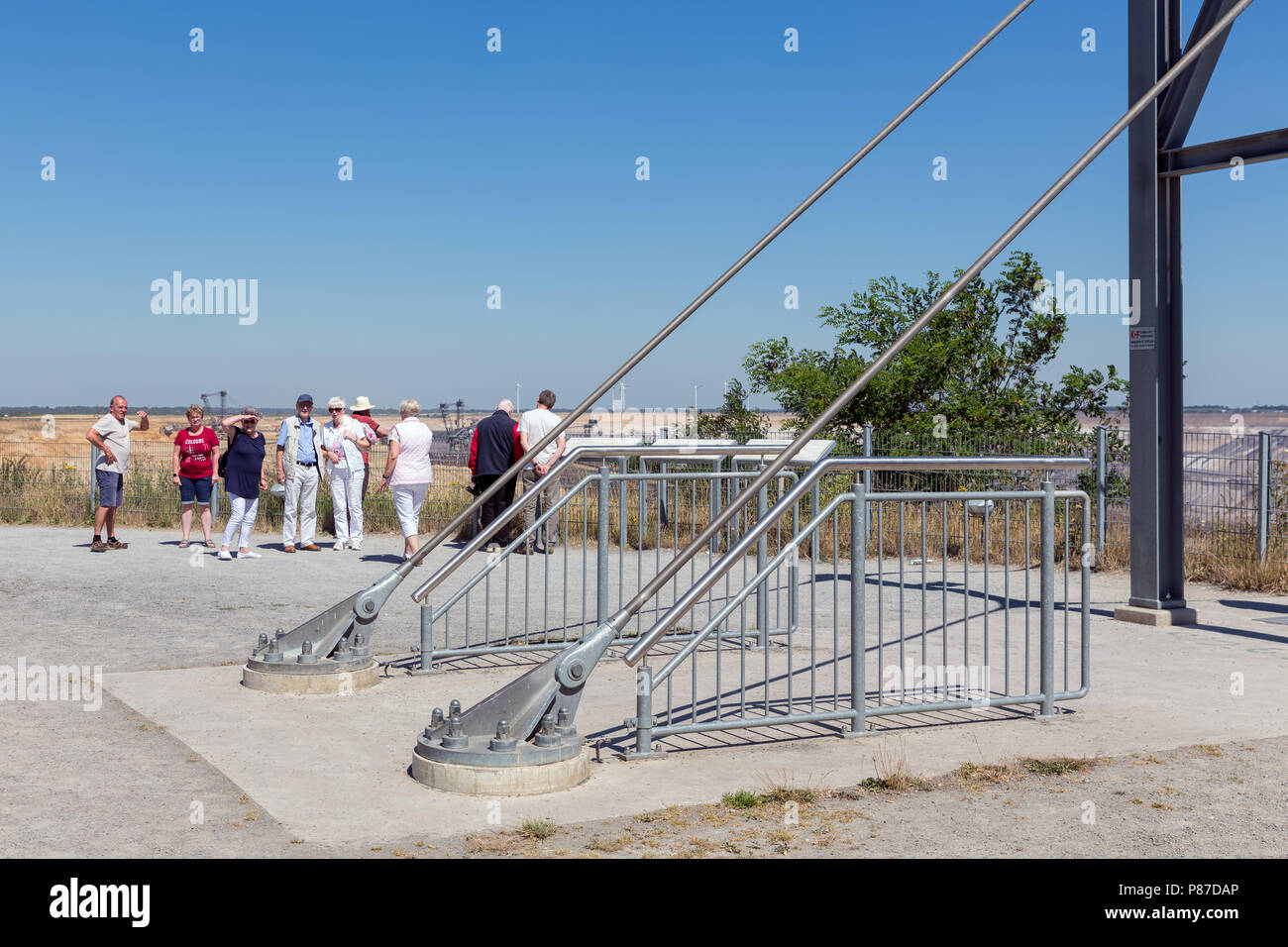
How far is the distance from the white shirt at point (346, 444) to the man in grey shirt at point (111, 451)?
2.18 m

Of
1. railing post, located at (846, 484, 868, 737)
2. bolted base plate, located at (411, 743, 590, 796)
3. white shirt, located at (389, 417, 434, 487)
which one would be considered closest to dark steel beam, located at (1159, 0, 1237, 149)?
railing post, located at (846, 484, 868, 737)

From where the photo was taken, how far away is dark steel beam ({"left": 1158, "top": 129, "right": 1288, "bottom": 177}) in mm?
9492

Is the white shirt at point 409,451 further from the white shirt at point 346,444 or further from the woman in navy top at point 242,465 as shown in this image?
the woman in navy top at point 242,465

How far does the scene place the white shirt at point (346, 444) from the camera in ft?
51.5

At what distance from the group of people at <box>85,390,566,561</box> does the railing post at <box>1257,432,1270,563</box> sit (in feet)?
24.7

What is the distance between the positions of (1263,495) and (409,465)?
30.4 feet

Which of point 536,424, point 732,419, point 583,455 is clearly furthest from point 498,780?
point 732,419

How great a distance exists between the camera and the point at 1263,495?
1359 cm

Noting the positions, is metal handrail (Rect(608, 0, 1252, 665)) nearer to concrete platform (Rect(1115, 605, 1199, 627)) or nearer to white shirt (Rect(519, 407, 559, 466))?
concrete platform (Rect(1115, 605, 1199, 627))

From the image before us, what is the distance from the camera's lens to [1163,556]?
10383 millimetres

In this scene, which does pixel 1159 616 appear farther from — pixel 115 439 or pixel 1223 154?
pixel 115 439
